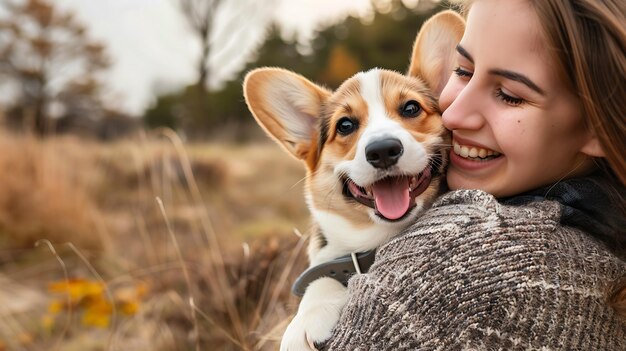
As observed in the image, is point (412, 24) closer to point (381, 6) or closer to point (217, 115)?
point (381, 6)

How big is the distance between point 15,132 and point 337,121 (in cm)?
620

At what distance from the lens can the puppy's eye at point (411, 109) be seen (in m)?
2.32

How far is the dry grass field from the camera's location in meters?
3.34

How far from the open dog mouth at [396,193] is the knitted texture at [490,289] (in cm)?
43

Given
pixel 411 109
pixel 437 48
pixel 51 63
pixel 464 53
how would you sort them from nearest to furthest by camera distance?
1. pixel 464 53
2. pixel 411 109
3. pixel 437 48
4. pixel 51 63

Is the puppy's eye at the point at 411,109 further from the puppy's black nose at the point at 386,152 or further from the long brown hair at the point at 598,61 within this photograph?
the long brown hair at the point at 598,61

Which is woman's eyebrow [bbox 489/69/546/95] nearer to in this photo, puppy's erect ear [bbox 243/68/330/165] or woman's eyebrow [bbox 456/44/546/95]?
woman's eyebrow [bbox 456/44/546/95]

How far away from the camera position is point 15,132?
741 cm

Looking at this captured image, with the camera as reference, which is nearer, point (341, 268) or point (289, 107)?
point (341, 268)

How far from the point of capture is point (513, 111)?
1.80 metres

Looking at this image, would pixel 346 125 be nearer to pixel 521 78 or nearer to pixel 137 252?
pixel 521 78

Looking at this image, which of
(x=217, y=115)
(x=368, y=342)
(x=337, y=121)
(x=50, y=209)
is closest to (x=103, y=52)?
(x=217, y=115)

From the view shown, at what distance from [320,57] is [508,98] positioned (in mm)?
21874

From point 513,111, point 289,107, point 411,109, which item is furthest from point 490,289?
point 289,107
